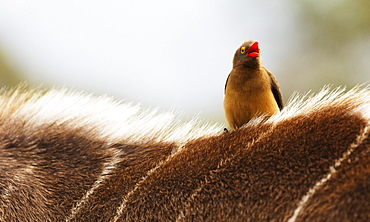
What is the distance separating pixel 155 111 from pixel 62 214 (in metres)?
0.29

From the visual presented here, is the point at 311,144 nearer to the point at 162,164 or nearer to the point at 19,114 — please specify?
the point at 162,164

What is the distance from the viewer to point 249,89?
2.97ft

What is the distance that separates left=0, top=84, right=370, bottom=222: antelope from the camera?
2.31ft

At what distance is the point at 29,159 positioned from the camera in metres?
0.95

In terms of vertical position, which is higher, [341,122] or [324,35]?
[324,35]

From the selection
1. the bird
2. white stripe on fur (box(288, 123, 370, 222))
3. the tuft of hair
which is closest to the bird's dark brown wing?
the bird

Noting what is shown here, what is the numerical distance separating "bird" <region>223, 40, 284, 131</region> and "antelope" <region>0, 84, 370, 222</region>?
4cm

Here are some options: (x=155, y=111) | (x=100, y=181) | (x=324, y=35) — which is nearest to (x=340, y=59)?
(x=324, y=35)

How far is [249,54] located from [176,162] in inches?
9.3

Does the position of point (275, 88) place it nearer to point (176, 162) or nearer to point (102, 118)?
point (176, 162)

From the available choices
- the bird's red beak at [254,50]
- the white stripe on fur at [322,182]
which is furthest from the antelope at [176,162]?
the bird's red beak at [254,50]

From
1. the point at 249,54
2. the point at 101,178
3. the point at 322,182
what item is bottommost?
the point at 101,178

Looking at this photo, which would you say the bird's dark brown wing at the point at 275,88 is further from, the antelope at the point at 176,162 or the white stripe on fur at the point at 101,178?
the white stripe on fur at the point at 101,178

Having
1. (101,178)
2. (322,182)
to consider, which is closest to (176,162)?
(101,178)
